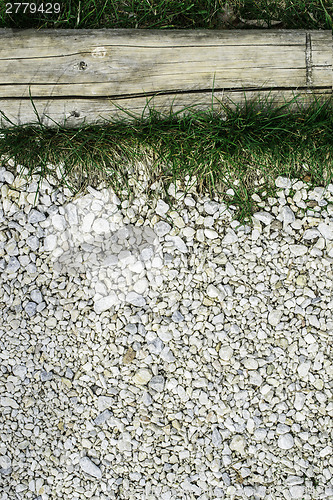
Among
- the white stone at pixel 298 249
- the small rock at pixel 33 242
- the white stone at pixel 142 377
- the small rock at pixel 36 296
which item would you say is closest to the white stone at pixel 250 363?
the white stone at pixel 142 377

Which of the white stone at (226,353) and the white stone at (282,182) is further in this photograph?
the white stone at (282,182)

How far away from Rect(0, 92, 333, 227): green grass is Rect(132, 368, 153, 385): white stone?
98cm

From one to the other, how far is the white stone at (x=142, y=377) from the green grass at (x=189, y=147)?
38.6 inches

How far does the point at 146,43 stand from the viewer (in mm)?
2639

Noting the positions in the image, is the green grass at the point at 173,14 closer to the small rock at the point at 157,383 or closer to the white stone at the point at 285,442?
the small rock at the point at 157,383

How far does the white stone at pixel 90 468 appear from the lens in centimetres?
260

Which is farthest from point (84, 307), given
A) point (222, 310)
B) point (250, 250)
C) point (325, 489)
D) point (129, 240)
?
point (325, 489)

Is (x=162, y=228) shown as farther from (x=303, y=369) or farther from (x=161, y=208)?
(x=303, y=369)

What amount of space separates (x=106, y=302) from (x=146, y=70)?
1.30m

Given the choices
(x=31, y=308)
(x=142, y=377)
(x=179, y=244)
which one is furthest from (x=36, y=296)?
(x=179, y=244)

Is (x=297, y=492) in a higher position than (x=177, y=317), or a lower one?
lower

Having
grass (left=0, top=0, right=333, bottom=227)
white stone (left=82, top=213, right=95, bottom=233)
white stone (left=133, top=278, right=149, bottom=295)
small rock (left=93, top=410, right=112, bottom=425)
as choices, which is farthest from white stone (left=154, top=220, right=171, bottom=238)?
small rock (left=93, top=410, right=112, bottom=425)

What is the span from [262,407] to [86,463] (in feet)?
3.30

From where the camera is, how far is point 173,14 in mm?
2768
